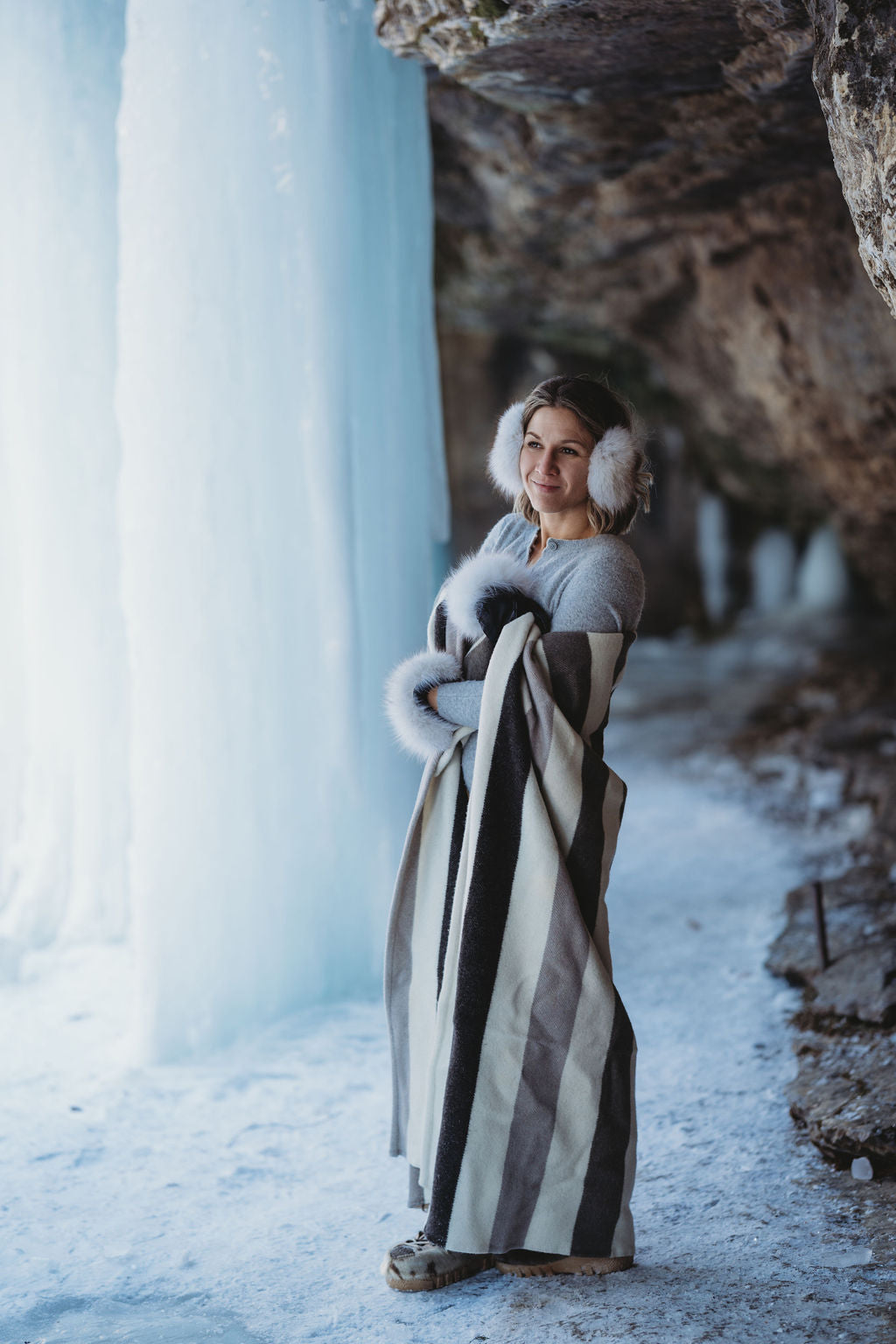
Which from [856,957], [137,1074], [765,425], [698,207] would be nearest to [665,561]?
[765,425]

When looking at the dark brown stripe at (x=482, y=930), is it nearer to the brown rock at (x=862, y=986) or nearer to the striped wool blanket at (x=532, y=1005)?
the striped wool blanket at (x=532, y=1005)

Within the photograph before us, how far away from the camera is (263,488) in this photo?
9.65 ft

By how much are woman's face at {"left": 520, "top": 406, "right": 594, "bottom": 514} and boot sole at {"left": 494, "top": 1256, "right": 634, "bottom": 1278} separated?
120 cm

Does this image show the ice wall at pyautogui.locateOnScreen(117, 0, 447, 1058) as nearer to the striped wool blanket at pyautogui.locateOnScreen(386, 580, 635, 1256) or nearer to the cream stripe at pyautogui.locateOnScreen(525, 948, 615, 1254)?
the striped wool blanket at pyautogui.locateOnScreen(386, 580, 635, 1256)

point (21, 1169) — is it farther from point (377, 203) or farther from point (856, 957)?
point (377, 203)

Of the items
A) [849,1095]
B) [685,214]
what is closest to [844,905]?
[849,1095]

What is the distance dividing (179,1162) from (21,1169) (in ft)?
1.03

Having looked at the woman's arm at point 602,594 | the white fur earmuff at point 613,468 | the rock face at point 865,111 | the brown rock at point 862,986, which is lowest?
the brown rock at point 862,986

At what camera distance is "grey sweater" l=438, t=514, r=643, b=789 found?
1803 millimetres

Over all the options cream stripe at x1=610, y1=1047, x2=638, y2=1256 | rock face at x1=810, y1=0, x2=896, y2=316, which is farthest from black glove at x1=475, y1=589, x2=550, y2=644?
rock face at x1=810, y1=0, x2=896, y2=316

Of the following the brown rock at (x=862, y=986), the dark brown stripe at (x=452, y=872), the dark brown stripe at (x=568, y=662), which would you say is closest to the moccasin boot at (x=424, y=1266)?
the dark brown stripe at (x=452, y=872)

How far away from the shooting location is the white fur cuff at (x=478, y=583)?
184 cm

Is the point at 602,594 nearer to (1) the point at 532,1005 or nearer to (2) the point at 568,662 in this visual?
(2) the point at 568,662

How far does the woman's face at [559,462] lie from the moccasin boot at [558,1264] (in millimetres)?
1194
